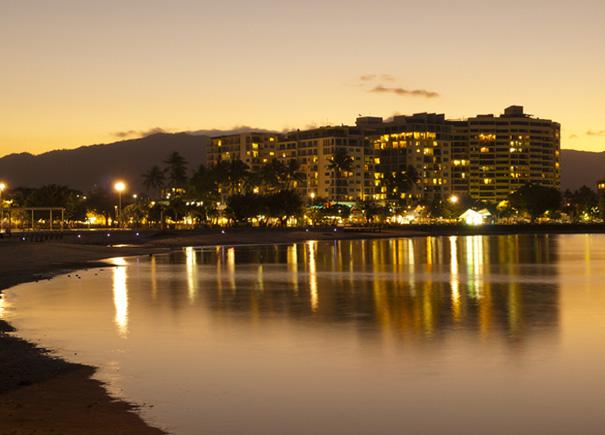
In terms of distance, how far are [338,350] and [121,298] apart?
1915 centimetres

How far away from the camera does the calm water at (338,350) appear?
56.4ft

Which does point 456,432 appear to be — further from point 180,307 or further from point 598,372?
point 180,307

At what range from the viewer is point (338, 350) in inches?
990

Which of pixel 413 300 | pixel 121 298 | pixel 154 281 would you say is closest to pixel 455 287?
pixel 413 300

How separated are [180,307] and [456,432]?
2333 centimetres

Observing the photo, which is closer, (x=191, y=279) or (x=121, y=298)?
(x=121, y=298)

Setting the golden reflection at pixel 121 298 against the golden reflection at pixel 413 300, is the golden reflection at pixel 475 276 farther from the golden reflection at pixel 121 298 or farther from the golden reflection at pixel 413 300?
the golden reflection at pixel 121 298

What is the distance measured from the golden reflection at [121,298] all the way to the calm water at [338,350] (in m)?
0.16

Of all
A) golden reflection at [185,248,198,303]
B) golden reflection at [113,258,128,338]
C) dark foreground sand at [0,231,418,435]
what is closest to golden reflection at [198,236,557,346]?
golden reflection at [185,248,198,303]

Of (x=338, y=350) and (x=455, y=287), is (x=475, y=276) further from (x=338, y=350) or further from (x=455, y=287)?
(x=338, y=350)

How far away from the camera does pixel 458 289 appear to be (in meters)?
46.8

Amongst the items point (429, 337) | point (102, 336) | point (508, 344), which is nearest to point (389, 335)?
point (429, 337)

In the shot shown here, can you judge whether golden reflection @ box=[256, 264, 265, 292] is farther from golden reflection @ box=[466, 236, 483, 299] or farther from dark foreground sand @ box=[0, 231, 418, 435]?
dark foreground sand @ box=[0, 231, 418, 435]

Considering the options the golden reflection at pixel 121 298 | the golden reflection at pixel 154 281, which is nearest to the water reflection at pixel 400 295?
the golden reflection at pixel 154 281
